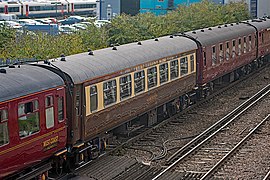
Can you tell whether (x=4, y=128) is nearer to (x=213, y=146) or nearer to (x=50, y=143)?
(x=50, y=143)

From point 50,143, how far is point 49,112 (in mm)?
722

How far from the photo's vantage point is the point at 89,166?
1549 centimetres

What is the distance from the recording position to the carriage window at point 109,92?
629 inches

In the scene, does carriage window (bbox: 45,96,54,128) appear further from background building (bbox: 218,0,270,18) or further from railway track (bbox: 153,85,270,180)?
background building (bbox: 218,0,270,18)

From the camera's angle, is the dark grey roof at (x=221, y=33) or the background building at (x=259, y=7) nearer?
the dark grey roof at (x=221, y=33)

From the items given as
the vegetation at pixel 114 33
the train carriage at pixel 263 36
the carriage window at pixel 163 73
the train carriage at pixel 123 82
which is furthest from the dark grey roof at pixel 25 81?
the train carriage at pixel 263 36

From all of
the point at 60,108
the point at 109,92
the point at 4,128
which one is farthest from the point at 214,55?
the point at 4,128

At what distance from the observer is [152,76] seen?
19250 mm

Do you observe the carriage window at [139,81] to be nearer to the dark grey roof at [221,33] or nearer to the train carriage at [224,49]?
the train carriage at [224,49]

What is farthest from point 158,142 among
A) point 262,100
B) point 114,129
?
point 262,100

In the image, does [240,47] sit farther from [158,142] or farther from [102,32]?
[158,142]

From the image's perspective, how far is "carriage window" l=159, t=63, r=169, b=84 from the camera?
65.4 feet

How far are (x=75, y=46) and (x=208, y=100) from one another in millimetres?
6252

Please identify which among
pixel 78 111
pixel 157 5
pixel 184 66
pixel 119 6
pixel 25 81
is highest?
pixel 157 5
